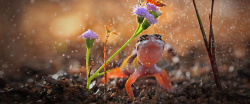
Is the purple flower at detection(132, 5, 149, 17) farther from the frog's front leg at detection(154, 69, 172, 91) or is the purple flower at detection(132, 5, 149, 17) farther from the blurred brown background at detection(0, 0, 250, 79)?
the blurred brown background at detection(0, 0, 250, 79)

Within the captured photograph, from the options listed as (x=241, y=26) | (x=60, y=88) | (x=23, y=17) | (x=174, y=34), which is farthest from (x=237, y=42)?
(x=23, y=17)

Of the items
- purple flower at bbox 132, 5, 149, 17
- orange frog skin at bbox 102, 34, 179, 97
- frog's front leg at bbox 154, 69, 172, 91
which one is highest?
purple flower at bbox 132, 5, 149, 17

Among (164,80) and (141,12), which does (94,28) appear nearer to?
(164,80)

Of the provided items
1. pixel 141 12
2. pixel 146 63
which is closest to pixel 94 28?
pixel 146 63

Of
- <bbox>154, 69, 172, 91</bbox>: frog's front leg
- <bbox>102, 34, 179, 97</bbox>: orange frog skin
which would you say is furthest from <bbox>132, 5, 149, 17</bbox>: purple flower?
<bbox>154, 69, 172, 91</bbox>: frog's front leg

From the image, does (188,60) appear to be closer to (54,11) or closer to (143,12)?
(143,12)

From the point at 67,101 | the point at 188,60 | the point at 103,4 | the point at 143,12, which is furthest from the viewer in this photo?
the point at 103,4

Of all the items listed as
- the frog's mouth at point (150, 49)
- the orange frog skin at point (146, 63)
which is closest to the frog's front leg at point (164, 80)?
the orange frog skin at point (146, 63)
